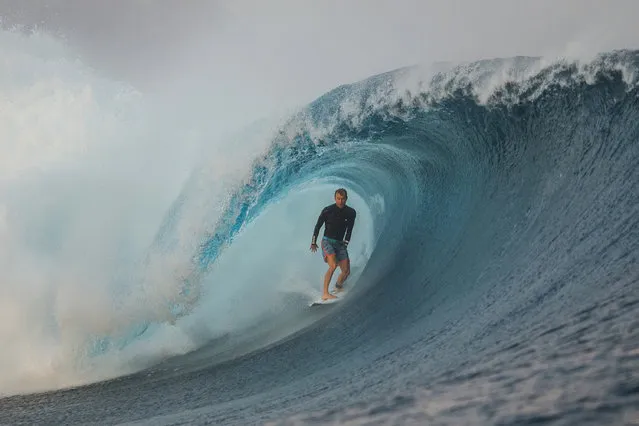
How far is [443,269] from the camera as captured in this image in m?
4.53

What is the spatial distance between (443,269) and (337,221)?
1905 millimetres

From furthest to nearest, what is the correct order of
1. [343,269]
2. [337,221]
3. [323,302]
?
[343,269], [323,302], [337,221]

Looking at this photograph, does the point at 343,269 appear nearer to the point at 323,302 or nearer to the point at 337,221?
the point at 323,302

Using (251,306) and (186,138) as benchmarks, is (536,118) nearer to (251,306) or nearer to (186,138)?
(251,306)

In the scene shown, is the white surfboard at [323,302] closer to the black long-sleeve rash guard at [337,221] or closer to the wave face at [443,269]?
the wave face at [443,269]

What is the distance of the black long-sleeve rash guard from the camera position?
6141 mm

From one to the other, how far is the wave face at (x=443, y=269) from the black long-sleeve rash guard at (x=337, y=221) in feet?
2.25

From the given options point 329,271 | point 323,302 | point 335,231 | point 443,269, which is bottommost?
point 443,269

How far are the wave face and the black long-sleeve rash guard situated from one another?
69cm

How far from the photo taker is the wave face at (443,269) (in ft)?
3.43

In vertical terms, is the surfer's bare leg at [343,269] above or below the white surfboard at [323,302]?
above

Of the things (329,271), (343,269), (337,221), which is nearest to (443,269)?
(337,221)

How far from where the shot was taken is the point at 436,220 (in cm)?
602

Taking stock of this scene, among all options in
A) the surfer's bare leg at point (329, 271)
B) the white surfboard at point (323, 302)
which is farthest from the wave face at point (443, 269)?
the surfer's bare leg at point (329, 271)
